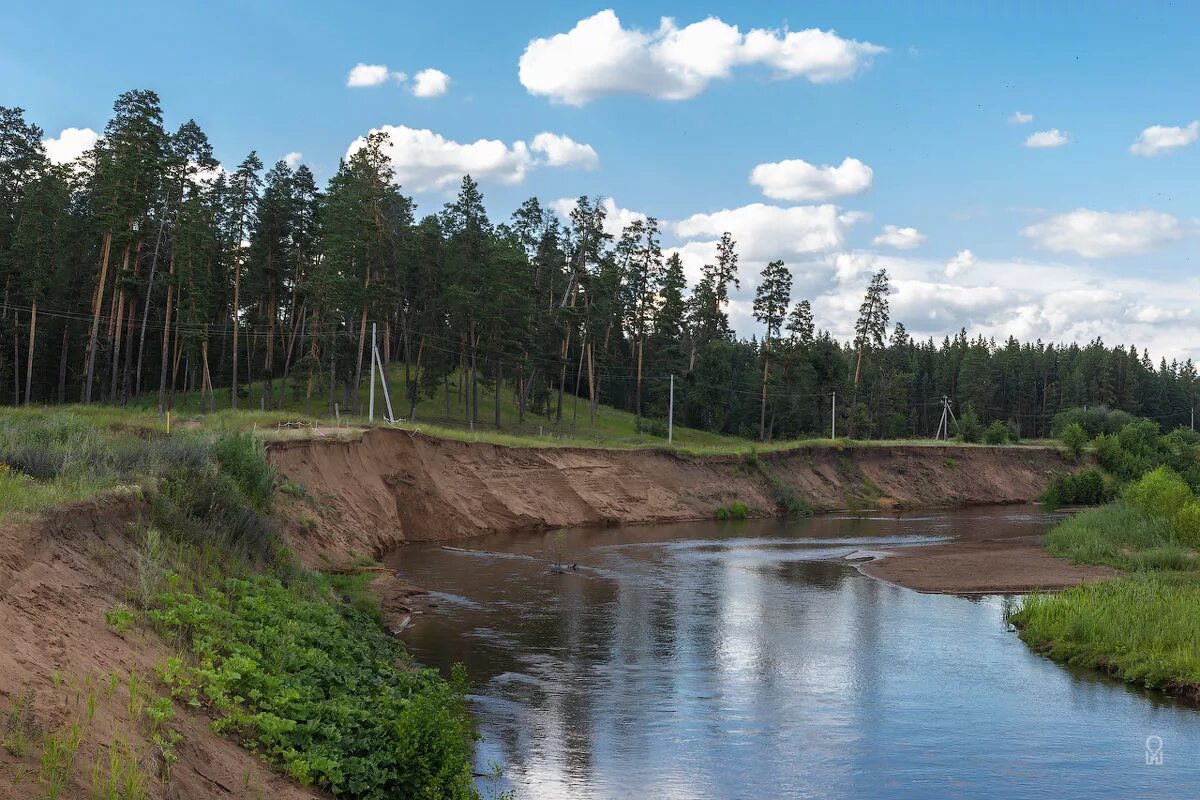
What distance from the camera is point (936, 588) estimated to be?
104 feet

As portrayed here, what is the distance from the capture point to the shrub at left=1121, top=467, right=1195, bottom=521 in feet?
126

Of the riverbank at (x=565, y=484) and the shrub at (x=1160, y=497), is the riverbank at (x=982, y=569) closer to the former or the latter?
the shrub at (x=1160, y=497)

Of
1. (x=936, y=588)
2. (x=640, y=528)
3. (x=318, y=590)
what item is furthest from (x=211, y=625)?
(x=640, y=528)

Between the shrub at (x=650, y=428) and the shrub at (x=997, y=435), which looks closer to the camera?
the shrub at (x=650, y=428)

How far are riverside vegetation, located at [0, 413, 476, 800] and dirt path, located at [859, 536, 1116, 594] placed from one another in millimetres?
20308

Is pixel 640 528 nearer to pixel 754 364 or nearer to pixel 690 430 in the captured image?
pixel 690 430

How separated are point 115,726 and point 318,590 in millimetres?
11304

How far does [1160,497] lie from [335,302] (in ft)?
166

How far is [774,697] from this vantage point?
1838 cm

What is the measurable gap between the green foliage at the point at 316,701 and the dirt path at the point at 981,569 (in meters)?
21.7

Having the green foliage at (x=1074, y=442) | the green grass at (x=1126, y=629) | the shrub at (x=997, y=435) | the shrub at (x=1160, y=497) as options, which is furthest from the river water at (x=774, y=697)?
the shrub at (x=997, y=435)

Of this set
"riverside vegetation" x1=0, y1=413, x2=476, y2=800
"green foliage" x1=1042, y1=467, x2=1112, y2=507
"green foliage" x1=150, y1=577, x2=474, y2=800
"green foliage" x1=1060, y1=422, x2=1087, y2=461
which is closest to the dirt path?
"riverside vegetation" x1=0, y1=413, x2=476, y2=800

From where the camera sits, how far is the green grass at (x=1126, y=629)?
19.6 meters

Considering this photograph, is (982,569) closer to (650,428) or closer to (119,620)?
(119,620)
